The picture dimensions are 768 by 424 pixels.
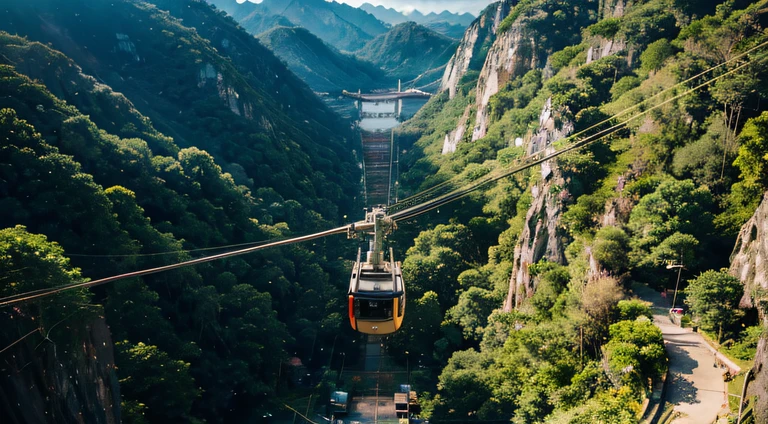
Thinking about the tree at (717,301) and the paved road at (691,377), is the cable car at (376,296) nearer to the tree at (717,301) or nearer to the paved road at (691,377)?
the paved road at (691,377)

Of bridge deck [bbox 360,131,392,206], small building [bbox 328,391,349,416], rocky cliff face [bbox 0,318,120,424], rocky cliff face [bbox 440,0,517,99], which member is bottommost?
small building [bbox 328,391,349,416]

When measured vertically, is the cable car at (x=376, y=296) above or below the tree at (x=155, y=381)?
above

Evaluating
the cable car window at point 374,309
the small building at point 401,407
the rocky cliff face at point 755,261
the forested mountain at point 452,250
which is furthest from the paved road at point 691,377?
the small building at point 401,407

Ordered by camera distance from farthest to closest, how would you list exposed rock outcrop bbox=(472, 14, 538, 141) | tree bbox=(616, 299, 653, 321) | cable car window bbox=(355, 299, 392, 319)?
exposed rock outcrop bbox=(472, 14, 538, 141) → tree bbox=(616, 299, 653, 321) → cable car window bbox=(355, 299, 392, 319)

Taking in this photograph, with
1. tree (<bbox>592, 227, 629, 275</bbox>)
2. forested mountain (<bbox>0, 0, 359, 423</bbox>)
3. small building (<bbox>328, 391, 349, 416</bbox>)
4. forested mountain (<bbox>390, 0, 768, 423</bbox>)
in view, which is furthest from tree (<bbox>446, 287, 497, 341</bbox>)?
tree (<bbox>592, 227, 629, 275</bbox>)

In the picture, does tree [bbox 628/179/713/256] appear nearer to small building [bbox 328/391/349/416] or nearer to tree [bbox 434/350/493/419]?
tree [bbox 434/350/493/419]

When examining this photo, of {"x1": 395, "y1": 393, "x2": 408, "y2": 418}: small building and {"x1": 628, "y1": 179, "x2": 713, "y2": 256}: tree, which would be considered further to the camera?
{"x1": 395, "y1": 393, "x2": 408, "y2": 418}: small building

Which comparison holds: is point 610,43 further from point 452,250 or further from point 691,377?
point 691,377

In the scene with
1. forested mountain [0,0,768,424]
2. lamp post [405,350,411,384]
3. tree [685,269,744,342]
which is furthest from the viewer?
lamp post [405,350,411,384]
